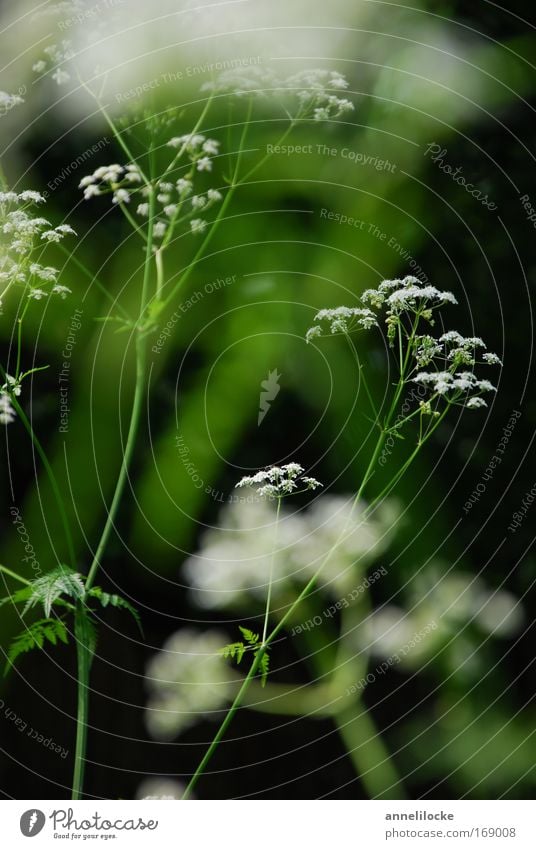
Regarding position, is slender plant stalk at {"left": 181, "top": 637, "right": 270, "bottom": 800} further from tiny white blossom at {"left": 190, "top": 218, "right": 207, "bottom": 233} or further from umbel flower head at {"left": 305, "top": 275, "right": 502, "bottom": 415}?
tiny white blossom at {"left": 190, "top": 218, "right": 207, "bottom": 233}

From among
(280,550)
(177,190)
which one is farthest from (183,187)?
(280,550)

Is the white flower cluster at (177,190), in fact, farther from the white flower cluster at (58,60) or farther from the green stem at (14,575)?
the green stem at (14,575)

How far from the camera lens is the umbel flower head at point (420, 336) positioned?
0.75 meters

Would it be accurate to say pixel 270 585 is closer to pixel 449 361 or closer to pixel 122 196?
pixel 449 361

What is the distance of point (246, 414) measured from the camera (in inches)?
30.5

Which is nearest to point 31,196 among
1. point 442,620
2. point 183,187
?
point 183,187

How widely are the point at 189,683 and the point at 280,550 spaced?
0.18 metres

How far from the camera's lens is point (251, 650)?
770 millimetres

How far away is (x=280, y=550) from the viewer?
78 cm

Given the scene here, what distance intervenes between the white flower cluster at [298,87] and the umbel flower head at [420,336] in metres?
0.20

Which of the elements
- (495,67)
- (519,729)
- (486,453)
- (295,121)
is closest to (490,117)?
(495,67)

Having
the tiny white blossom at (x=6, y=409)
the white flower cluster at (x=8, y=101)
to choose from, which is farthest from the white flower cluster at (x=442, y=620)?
the white flower cluster at (x=8, y=101)

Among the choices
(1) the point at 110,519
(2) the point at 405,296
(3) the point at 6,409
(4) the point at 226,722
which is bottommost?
(4) the point at 226,722

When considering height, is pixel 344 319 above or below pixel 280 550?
above
